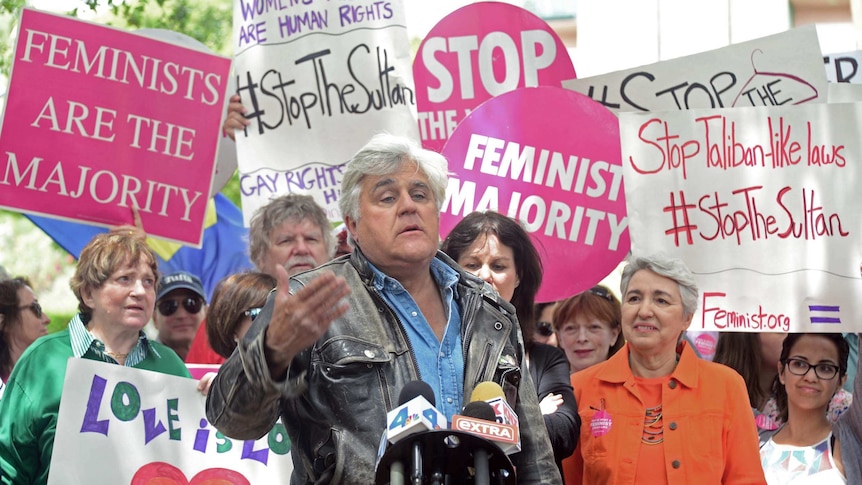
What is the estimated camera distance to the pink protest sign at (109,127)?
20.0ft

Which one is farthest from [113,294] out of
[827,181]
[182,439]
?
[827,181]

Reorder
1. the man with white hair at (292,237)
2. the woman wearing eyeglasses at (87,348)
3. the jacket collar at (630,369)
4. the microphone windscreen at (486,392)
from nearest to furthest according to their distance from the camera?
the microphone windscreen at (486,392), the woman wearing eyeglasses at (87,348), the jacket collar at (630,369), the man with white hair at (292,237)

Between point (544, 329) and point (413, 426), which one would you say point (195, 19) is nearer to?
point (544, 329)

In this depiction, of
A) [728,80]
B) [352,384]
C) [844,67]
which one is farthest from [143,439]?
[844,67]

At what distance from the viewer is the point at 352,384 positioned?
10.9 ft

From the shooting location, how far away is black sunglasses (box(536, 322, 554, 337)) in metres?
6.47

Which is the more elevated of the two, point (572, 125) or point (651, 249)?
point (572, 125)

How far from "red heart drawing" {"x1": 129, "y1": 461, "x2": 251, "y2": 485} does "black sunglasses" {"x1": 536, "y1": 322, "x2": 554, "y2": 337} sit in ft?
6.89

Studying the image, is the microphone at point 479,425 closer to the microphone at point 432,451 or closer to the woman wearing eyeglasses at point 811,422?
the microphone at point 432,451

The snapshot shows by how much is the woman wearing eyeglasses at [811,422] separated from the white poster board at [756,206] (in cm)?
12

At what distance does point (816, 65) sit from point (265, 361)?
148 inches

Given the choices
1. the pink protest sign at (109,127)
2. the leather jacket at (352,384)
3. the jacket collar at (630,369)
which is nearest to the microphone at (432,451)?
the leather jacket at (352,384)

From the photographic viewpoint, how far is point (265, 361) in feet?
10.1

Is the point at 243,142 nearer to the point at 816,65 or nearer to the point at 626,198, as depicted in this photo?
the point at 626,198
